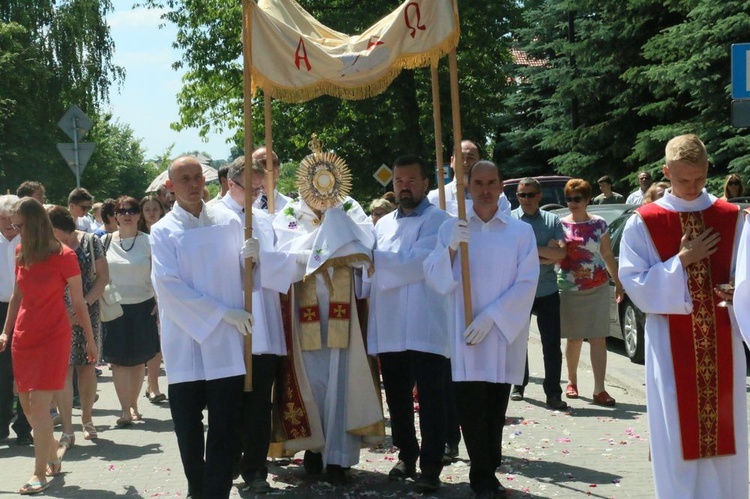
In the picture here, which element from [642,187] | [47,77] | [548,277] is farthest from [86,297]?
[47,77]

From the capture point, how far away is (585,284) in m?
11.0

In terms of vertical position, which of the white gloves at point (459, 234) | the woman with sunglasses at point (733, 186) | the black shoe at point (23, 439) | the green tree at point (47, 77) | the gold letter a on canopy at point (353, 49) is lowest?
the black shoe at point (23, 439)

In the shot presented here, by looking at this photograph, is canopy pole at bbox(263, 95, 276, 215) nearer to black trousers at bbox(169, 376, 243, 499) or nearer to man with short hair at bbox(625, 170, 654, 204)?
black trousers at bbox(169, 376, 243, 499)

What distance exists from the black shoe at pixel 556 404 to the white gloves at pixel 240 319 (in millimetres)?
4328

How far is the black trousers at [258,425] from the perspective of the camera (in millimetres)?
7676

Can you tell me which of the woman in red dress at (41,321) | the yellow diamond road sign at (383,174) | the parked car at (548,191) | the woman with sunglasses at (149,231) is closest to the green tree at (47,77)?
the yellow diamond road sign at (383,174)

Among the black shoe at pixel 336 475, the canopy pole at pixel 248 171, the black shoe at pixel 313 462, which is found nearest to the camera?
the canopy pole at pixel 248 171

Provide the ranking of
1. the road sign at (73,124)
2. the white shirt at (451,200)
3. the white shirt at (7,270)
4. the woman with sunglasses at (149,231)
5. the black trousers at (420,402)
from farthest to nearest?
the road sign at (73,124) < the woman with sunglasses at (149,231) < the white shirt at (7,270) < the white shirt at (451,200) < the black trousers at (420,402)

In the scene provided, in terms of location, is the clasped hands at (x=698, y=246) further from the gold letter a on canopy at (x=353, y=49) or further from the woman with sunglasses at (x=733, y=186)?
the woman with sunglasses at (x=733, y=186)

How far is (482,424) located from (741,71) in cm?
482

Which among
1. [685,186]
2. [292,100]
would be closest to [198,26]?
[292,100]

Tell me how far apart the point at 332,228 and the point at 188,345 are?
4.77ft

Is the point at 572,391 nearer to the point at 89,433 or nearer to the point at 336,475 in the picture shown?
the point at 336,475

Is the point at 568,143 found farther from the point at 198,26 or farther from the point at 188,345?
the point at 188,345
